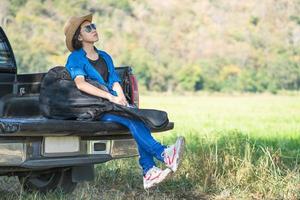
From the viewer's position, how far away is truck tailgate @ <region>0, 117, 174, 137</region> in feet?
15.0

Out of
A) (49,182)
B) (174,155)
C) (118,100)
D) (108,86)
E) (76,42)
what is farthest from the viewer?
(49,182)

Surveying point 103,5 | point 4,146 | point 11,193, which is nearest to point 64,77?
point 4,146

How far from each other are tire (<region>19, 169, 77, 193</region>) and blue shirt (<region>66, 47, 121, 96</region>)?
896 mm

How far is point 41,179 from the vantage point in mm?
6062

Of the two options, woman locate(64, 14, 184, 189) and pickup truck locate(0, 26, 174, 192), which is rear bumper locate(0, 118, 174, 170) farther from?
woman locate(64, 14, 184, 189)

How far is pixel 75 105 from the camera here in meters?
5.12

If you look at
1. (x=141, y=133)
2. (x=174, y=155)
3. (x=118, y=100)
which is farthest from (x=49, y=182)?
(x=174, y=155)

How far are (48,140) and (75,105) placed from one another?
40 cm

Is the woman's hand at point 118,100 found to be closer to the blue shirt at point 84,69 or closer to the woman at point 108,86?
the woman at point 108,86

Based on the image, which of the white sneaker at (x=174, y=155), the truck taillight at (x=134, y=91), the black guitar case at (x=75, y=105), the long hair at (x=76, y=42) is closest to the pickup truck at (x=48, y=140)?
the truck taillight at (x=134, y=91)

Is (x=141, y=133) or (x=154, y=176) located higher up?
(x=141, y=133)

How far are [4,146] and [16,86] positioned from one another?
1.42 meters

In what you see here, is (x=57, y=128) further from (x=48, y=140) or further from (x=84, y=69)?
(x=84, y=69)

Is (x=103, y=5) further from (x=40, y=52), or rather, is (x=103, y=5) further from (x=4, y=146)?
(x=4, y=146)
